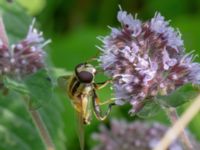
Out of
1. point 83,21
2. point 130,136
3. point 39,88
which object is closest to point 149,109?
point 39,88

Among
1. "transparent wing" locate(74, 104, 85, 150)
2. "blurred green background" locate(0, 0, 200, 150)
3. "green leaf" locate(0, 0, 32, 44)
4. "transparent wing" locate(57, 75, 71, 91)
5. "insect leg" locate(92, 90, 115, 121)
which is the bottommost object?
"transparent wing" locate(74, 104, 85, 150)

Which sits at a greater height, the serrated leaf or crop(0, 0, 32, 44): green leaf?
crop(0, 0, 32, 44): green leaf

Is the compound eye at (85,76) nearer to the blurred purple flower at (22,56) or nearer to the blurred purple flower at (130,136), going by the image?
the blurred purple flower at (22,56)

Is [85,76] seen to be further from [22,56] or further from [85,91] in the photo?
[22,56]

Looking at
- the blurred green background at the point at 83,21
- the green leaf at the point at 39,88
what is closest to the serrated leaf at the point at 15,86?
the green leaf at the point at 39,88

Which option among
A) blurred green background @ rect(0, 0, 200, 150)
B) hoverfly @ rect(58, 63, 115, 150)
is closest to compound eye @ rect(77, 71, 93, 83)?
A: hoverfly @ rect(58, 63, 115, 150)

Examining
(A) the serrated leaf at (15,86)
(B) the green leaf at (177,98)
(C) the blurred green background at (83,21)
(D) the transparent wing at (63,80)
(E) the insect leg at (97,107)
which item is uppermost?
(C) the blurred green background at (83,21)

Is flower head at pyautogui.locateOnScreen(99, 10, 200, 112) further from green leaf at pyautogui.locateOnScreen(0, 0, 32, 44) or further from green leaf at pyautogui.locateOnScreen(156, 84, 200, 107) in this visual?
green leaf at pyautogui.locateOnScreen(0, 0, 32, 44)

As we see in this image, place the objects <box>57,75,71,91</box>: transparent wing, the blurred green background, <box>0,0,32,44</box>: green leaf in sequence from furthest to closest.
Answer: the blurred green background → <box>0,0,32,44</box>: green leaf → <box>57,75,71,91</box>: transparent wing

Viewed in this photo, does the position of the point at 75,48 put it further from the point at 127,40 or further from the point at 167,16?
the point at 127,40
